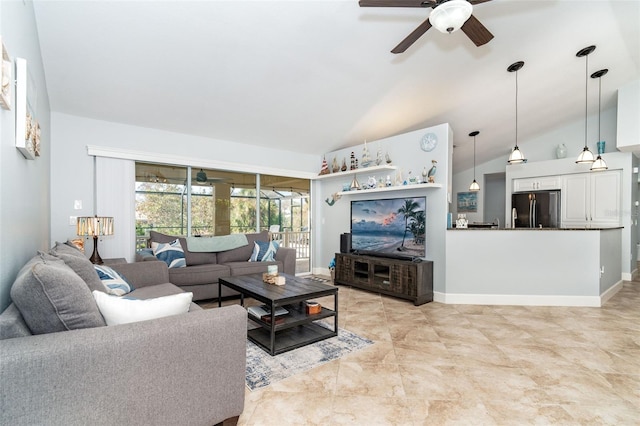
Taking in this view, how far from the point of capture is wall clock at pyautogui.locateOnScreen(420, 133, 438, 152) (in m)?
4.52

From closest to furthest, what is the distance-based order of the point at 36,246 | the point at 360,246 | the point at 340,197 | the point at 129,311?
the point at 129,311
the point at 36,246
the point at 360,246
the point at 340,197

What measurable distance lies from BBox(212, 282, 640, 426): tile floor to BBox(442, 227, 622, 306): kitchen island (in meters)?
0.58

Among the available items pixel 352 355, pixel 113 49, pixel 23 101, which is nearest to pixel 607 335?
pixel 352 355

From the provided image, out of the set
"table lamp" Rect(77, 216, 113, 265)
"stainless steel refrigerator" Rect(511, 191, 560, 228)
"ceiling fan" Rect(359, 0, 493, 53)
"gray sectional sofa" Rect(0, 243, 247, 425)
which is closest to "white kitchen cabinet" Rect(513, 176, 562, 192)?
"stainless steel refrigerator" Rect(511, 191, 560, 228)

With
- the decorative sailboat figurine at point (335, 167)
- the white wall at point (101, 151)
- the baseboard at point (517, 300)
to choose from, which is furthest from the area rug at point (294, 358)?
the decorative sailboat figurine at point (335, 167)

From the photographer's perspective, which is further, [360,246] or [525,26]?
[360,246]

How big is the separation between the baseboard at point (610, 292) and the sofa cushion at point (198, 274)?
5091mm

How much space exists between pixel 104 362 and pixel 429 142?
4446 millimetres

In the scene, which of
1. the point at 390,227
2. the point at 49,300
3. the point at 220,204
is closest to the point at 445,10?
the point at 49,300

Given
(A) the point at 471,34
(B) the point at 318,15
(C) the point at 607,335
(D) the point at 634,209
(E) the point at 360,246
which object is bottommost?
(C) the point at 607,335

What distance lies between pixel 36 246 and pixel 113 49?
1926mm

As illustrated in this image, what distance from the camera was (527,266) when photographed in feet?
13.9

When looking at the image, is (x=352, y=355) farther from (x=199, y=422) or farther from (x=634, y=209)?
(x=634, y=209)

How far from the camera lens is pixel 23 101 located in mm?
1642
